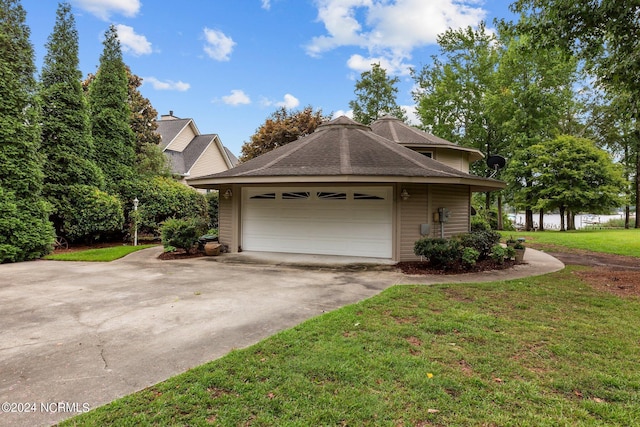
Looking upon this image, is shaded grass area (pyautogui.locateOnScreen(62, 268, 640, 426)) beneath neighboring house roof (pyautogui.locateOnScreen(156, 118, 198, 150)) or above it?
beneath

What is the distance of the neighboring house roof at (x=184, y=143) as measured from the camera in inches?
829

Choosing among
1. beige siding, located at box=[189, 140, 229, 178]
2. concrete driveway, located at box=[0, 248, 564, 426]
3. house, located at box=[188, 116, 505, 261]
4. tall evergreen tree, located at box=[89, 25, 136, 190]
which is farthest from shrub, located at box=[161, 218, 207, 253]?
beige siding, located at box=[189, 140, 229, 178]

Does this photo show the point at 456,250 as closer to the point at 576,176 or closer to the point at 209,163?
the point at 576,176

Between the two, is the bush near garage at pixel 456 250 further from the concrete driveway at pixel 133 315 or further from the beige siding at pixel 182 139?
the beige siding at pixel 182 139

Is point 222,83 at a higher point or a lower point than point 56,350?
higher

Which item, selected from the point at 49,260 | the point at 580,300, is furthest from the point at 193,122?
the point at 580,300

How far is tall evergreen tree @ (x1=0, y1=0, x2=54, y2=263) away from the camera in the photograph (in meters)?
8.37

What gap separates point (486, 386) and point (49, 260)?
10.5 meters

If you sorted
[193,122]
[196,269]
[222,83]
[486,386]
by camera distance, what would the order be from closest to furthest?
[486,386], [196,269], [222,83], [193,122]

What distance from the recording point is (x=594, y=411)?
2361mm

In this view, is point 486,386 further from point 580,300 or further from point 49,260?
point 49,260

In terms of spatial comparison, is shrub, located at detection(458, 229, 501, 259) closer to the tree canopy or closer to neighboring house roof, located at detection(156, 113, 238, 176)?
the tree canopy

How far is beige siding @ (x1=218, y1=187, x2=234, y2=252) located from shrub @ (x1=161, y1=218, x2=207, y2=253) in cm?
79

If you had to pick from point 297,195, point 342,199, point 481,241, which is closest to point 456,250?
point 481,241
